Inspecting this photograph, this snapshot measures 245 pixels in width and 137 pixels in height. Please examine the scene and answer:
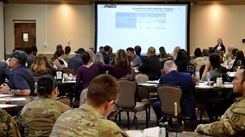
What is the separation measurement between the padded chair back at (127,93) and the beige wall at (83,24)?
899 centimetres

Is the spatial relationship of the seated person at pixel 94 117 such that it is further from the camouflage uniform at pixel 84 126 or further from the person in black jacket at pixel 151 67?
the person in black jacket at pixel 151 67

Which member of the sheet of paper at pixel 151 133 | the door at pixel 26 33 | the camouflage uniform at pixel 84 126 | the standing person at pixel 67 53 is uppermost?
the door at pixel 26 33

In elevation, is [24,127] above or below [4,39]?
below

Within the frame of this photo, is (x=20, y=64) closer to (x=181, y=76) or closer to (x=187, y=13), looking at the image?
(x=181, y=76)

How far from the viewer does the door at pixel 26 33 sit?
13.9 m

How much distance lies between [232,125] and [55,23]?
40.6ft

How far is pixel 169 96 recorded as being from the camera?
4.56 m

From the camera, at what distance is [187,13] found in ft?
43.9

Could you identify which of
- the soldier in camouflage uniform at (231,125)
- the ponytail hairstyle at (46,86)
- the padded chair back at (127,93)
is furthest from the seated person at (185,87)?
the ponytail hairstyle at (46,86)

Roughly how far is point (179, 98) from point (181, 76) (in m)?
0.37

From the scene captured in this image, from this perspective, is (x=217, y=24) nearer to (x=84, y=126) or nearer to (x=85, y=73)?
(x=85, y=73)

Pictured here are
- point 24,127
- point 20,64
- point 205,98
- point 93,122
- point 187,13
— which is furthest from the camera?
point 187,13

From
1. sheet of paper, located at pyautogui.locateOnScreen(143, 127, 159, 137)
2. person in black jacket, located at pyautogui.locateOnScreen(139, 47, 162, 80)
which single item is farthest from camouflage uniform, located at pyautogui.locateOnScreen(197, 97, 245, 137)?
person in black jacket, located at pyautogui.locateOnScreen(139, 47, 162, 80)

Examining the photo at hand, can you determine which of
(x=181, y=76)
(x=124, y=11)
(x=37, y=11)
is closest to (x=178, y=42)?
(x=124, y=11)
